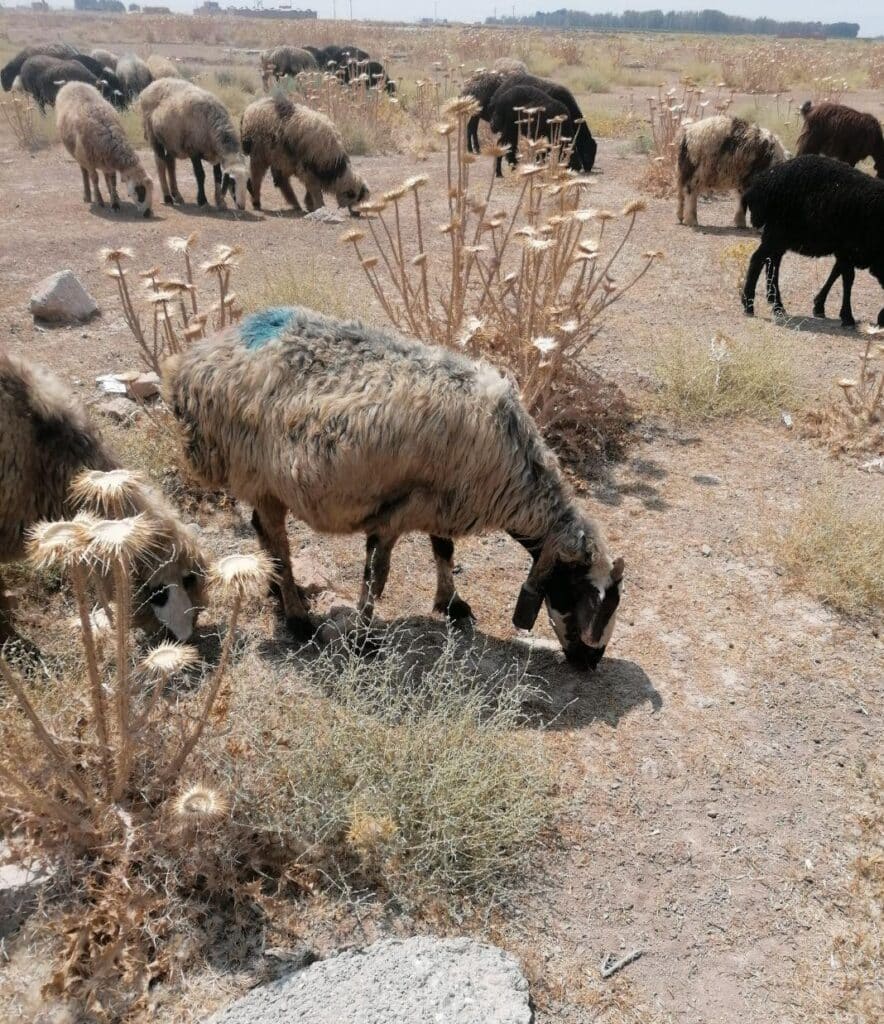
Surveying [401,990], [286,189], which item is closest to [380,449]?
[401,990]

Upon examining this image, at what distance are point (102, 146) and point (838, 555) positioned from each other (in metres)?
11.5

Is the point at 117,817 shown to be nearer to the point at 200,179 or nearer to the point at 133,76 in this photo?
the point at 200,179

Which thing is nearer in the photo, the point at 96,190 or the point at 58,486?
the point at 58,486

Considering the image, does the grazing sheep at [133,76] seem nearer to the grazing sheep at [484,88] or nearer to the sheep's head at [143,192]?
the grazing sheep at [484,88]

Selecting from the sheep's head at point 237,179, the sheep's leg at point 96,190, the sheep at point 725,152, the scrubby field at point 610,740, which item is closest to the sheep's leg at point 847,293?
the scrubby field at point 610,740

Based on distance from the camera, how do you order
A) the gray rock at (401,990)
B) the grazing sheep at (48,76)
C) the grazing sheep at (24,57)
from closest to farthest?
1. the gray rock at (401,990)
2. the grazing sheep at (48,76)
3. the grazing sheep at (24,57)

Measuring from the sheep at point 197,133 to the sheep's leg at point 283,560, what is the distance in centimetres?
985

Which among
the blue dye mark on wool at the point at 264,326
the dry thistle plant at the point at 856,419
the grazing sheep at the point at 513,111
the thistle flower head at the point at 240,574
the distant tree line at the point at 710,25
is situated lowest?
the dry thistle plant at the point at 856,419

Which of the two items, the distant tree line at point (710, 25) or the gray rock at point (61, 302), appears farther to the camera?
the distant tree line at point (710, 25)

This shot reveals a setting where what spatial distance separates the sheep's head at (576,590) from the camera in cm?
399

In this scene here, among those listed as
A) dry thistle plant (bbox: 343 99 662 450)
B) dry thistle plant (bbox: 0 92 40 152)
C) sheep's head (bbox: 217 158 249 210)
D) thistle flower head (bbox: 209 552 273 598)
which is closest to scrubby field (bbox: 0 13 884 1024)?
dry thistle plant (bbox: 343 99 662 450)

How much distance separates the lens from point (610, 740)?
12.7 ft

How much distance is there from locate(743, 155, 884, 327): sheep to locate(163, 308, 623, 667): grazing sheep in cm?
605

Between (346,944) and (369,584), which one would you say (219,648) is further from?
(346,944)
